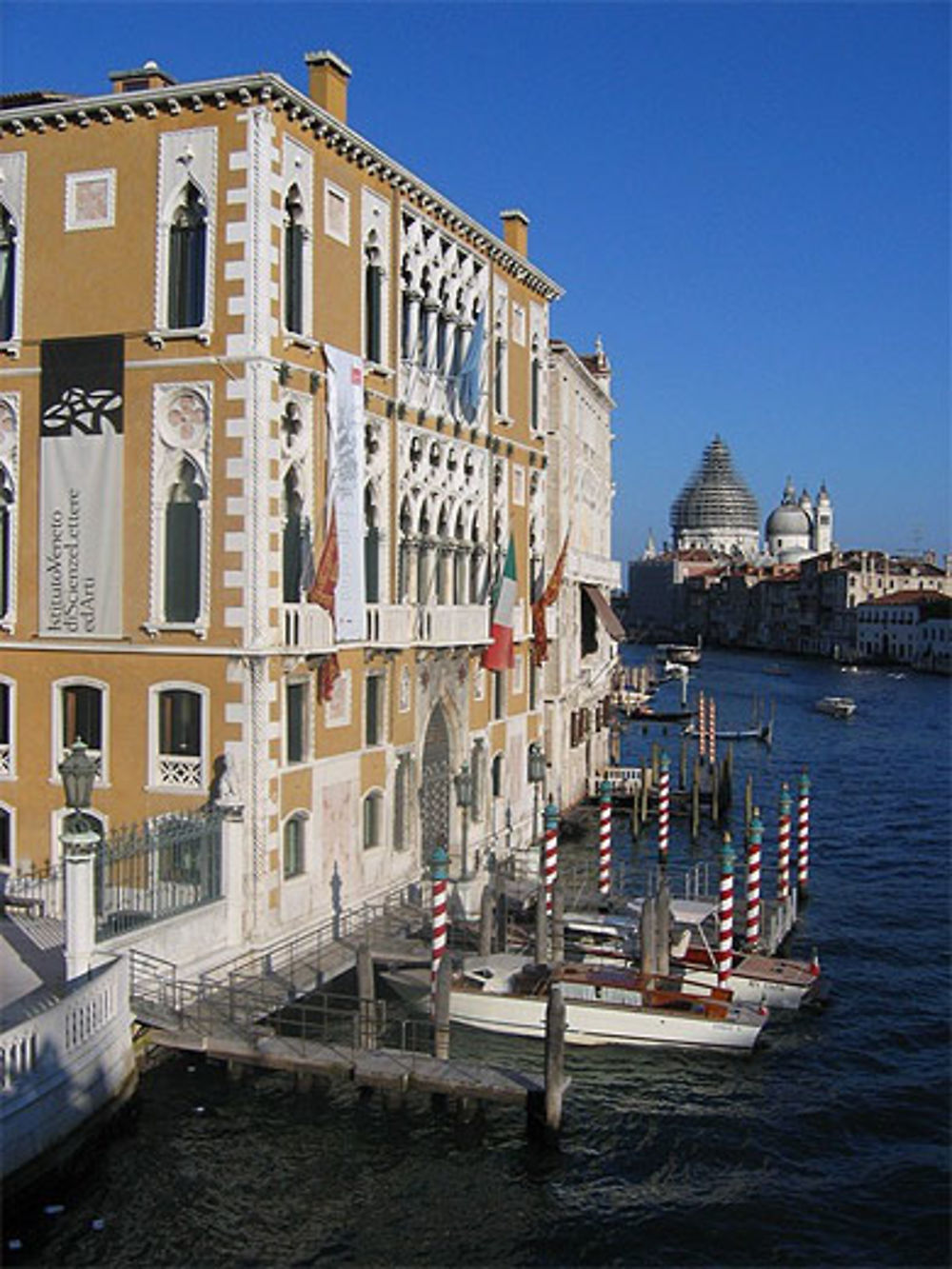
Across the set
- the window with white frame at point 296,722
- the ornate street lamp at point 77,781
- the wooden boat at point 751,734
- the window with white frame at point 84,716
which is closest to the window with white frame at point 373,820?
the window with white frame at point 296,722

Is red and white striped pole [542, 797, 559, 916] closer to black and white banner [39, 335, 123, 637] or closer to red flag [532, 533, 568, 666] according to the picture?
red flag [532, 533, 568, 666]

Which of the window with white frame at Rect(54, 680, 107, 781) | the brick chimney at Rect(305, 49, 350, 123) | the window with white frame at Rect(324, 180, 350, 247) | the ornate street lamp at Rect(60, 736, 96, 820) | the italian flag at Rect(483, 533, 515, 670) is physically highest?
the brick chimney at Rect(305, 49, 350, 123)

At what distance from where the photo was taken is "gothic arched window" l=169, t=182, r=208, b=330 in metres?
18.2

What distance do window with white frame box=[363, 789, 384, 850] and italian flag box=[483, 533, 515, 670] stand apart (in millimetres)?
5024

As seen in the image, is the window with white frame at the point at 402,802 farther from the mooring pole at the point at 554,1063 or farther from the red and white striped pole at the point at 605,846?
the mooring pole at the point at 554,1063

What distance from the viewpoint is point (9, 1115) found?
12.2m

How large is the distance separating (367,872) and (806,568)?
122m

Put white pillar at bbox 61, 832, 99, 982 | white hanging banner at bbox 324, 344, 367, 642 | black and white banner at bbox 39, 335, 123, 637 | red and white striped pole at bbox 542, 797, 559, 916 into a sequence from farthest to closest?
red and white striped pole at bbox 542, 797, 559, 916 → white hanging banner at bbox 324, 344, 367, 642 → black and white banner at bbox 39, 335, 123, 637 → white pillar at bbox 61, 832, 99, 982

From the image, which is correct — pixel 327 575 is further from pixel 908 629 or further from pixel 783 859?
pixel 908 629

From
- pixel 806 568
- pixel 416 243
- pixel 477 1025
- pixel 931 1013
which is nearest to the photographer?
pixel 477 1025

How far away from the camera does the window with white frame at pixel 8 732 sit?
63.0ft

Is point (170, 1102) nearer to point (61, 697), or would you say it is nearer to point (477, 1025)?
point (477, 1025)

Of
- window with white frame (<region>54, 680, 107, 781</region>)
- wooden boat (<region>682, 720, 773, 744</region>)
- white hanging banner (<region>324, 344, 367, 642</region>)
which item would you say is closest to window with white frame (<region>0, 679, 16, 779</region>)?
window with white frame (<region>54, 680, 107, 781</region>)

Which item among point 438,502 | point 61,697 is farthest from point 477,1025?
point 438,502
